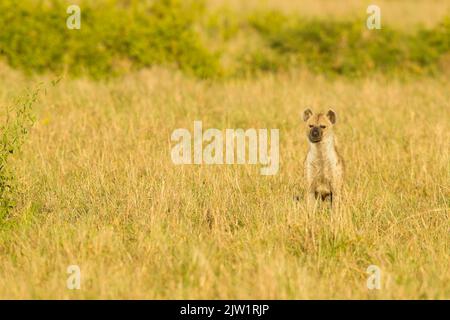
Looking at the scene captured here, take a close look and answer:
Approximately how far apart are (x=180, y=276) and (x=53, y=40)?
393 inches

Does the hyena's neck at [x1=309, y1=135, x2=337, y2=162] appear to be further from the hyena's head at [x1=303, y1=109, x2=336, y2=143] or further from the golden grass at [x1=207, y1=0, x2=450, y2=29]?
the golden grass at [x1=207, y1=0, x2=450, y2=29]

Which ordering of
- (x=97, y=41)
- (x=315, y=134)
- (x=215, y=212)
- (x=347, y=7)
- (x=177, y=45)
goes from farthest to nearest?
(x=347, y=7), (x=177, y=45), (x=97, y=41), (x=315, y=134), (x=215, y=212)

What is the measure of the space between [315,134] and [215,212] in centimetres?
125

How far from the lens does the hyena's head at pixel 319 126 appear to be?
25.2 ft

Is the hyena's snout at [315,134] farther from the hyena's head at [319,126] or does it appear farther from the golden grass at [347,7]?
the golden grass at [347,7]

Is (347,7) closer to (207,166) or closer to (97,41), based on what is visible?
(97,41)

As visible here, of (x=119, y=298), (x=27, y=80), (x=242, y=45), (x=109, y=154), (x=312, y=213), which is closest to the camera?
(x=119, y=298)

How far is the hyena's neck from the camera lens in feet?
25.3

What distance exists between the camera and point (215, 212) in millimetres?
7219

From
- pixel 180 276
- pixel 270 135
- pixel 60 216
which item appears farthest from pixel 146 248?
pixel 270 135

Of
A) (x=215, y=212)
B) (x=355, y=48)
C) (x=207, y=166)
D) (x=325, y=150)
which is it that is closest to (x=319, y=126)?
(x=325, y=150)

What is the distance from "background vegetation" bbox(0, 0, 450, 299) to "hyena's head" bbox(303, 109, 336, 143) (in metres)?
0.65

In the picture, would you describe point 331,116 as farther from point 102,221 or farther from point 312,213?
point 102,221

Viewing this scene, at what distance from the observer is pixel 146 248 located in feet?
20.8
